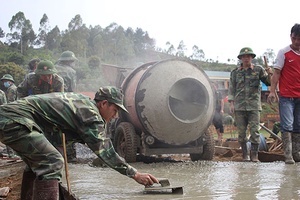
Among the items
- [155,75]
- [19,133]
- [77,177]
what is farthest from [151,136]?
[19,133]

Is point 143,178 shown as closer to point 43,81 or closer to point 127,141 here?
point 127,141

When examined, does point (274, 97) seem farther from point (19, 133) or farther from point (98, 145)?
point (19, 133)

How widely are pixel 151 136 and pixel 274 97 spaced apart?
1.80m

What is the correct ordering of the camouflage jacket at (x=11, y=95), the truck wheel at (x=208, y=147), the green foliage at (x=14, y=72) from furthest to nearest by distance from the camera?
the green foliage at (x=14, y=72), the camouflage jacket at (x=11, y=95), the truck wheel at (x=208, y=147)

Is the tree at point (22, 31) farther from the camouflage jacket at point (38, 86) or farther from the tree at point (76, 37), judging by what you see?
the camouflage jacket at point (38, 86)

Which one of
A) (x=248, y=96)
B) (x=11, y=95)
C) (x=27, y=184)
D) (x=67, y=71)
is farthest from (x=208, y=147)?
(x=11, y=95)

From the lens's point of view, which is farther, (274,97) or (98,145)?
(274,97)

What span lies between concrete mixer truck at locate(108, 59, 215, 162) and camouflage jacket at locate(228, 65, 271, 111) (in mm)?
509

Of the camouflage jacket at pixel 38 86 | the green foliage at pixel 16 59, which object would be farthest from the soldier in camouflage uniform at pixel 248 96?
the green foliage at pixel 16 59

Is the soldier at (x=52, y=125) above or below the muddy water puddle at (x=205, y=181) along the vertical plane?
above

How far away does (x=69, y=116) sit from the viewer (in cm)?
320

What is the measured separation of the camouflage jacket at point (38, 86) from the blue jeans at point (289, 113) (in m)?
3.16

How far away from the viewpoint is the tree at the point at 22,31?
159 feet

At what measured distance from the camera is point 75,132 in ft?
10.9
